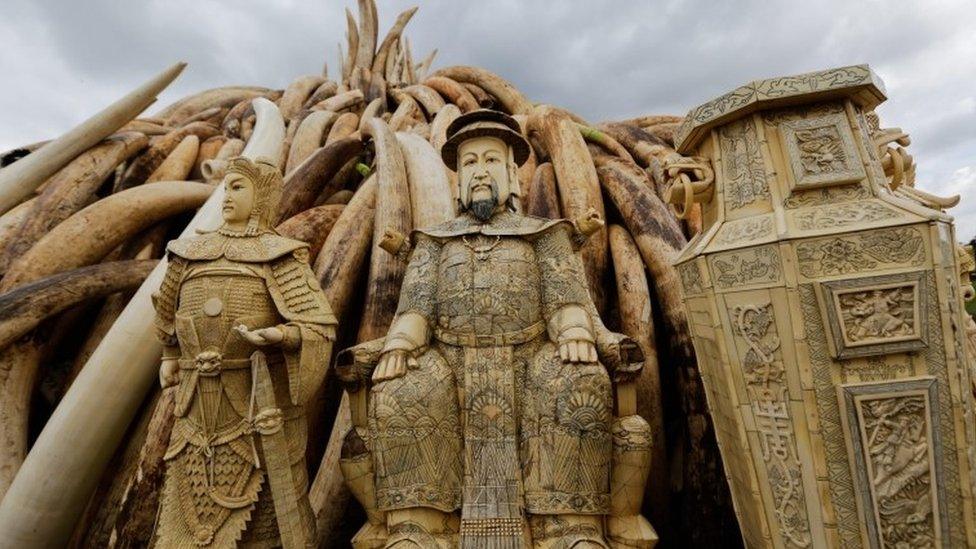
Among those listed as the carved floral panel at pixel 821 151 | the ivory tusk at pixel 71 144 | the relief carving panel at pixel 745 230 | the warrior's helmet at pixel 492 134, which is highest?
the ivory tusk at pixel 71 144

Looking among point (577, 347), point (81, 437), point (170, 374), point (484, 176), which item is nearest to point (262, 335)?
point (170, 374)

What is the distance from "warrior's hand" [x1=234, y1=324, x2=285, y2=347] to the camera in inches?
114

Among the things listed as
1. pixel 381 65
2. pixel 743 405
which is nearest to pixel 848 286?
pixel 743 405

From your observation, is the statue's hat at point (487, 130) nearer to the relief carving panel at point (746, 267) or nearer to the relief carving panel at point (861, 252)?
the relief carving panel at point (746, 267)

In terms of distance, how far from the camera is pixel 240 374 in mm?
3057

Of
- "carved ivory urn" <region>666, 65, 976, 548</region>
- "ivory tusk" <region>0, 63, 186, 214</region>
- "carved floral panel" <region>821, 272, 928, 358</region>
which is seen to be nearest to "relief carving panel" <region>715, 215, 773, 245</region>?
"carved ivory urn" <region>666, 65, 976, 548</region>

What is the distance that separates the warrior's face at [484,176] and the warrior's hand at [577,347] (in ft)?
3.38

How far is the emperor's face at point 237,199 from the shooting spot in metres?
3.35

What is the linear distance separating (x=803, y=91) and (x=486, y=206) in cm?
192

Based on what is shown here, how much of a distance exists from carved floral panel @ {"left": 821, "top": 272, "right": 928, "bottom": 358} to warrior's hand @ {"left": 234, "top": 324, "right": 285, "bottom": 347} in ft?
9.78

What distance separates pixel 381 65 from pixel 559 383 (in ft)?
45.1

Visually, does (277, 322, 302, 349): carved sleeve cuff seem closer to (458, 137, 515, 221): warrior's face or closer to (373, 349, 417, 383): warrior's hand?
(373, 349, 417, 383): warrior's hand

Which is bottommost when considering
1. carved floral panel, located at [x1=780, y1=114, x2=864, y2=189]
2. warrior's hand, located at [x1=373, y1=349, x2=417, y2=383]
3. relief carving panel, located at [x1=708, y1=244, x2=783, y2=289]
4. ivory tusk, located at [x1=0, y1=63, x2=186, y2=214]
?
warrior's hand, located at [x1=373, y1=349, x2=417, y2=383]

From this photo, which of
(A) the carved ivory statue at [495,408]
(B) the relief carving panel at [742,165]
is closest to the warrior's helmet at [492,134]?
(A) the carved ivory statue at [495,408]
